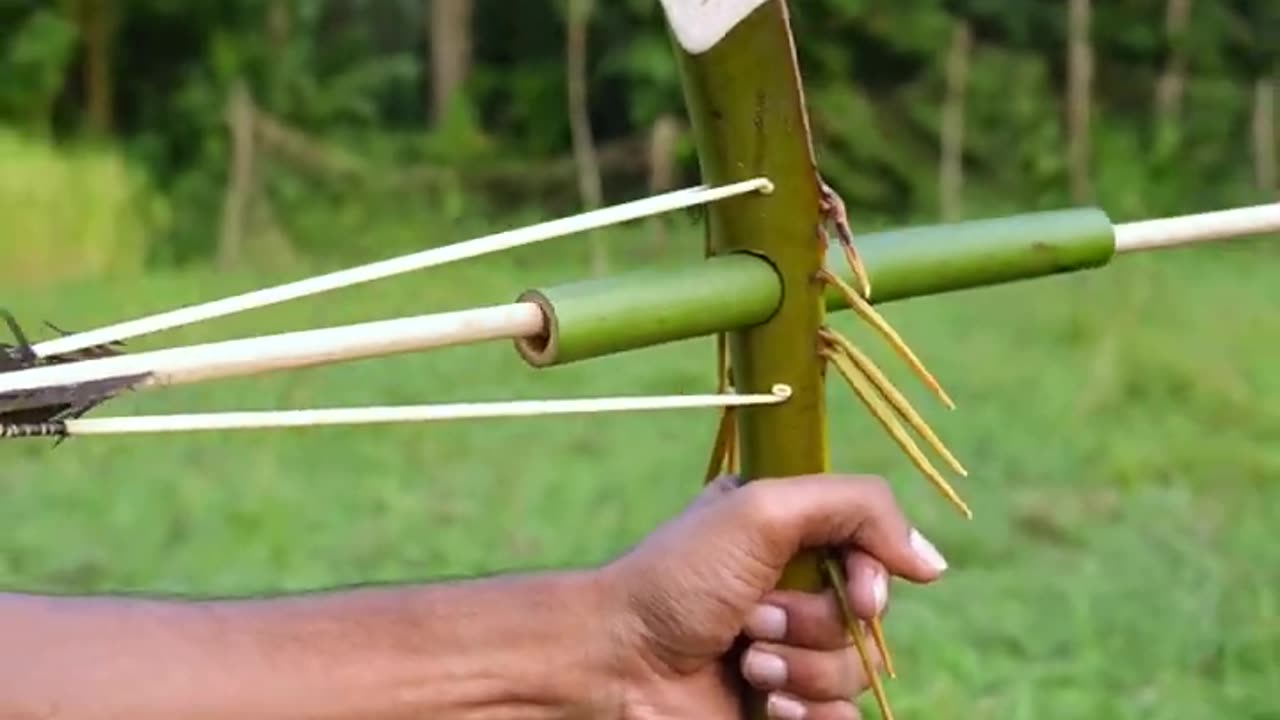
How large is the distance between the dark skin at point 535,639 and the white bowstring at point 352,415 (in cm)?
7

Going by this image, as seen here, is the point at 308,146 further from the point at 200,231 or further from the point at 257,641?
the point at 257,641

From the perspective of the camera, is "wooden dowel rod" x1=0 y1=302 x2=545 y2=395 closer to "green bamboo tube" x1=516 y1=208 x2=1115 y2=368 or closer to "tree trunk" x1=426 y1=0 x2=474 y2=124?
"green bamboo tube" x1=516 y1=208 x2=1115 y2=368

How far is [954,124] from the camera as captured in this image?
6824 mm

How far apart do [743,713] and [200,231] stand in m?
5.71

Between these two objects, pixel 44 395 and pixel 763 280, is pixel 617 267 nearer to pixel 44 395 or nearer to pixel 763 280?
pixel 763 280

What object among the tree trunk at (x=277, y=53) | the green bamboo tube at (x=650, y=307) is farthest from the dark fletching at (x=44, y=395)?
the tree trunk at (x=277, y=53)

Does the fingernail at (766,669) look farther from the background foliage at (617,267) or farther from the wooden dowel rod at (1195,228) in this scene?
the background foliage at (617,267)

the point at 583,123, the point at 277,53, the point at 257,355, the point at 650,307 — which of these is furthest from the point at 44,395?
the point at 277,53

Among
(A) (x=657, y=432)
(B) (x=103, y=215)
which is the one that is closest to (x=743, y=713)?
(A) (x=657, y=432)

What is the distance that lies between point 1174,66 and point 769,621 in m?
6.76

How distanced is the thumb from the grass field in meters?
0.51

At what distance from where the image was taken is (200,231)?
6.35 m

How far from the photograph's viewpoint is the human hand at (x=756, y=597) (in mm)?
829

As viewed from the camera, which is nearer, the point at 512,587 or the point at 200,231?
the point at 512,587
